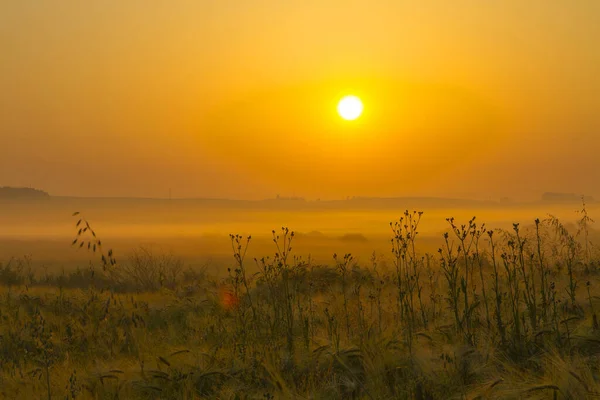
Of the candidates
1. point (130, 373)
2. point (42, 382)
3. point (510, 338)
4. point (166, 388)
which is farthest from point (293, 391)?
point (42, 382)

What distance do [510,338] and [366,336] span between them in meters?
1.44

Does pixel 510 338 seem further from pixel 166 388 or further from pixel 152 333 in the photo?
pixel 152 333

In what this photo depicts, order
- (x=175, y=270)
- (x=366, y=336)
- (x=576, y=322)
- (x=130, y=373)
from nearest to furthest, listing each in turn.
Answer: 1. (x=130, y=373)
2. (x=366, y=336)
3. (x=576, y=322)
4. (x=175, y=270)

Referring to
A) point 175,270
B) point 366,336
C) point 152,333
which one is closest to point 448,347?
point 366,336

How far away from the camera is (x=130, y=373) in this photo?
556 centimetres

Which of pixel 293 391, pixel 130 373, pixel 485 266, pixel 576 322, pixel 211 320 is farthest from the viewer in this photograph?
pixel 485 266

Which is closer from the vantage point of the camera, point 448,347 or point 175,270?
point 448,347

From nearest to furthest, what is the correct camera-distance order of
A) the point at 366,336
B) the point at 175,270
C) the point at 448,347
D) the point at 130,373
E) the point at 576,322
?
1. the point at 448,347
2. the point at 130,373
3. the point at 366,336
4. the point at 576,322
5. the point at 175,270

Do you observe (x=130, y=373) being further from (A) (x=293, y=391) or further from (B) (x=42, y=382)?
(A) (x=293, y=391)

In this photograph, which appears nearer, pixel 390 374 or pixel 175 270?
pixel 390 374

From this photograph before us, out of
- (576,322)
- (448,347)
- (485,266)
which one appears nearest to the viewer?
(448,347)

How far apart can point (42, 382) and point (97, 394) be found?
45.5 inches

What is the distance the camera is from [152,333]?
9.66 meters

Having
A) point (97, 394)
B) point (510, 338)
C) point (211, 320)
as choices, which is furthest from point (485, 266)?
point (97, 394)
